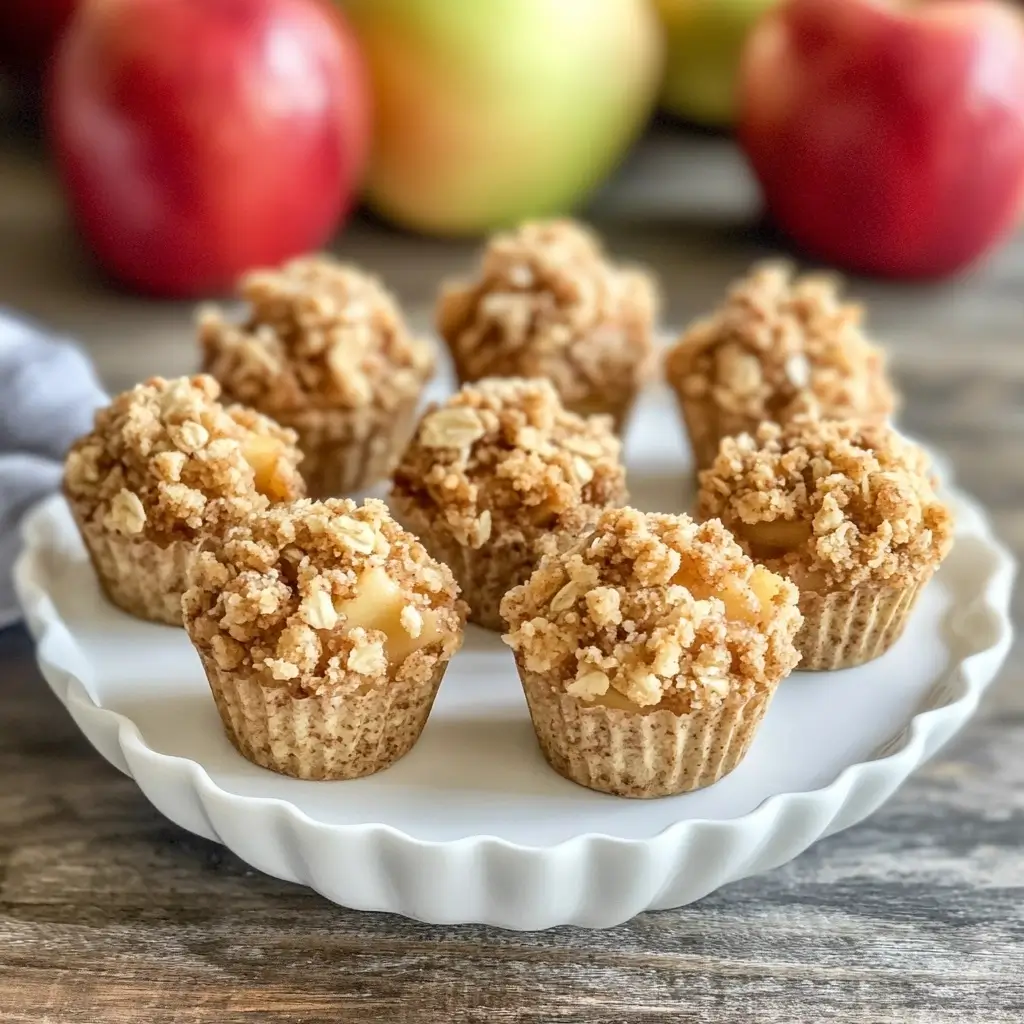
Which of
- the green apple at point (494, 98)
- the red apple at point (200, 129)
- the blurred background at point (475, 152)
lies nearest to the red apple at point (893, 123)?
the blurred background at point (475, 152)

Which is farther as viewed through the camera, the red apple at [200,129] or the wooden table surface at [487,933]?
the red apple at [200,129]

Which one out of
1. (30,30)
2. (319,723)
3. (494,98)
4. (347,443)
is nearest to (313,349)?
(347,443)

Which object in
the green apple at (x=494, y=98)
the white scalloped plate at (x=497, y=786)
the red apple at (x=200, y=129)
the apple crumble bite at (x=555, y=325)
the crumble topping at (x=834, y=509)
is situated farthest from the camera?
the green apple at (x=494, y=98)

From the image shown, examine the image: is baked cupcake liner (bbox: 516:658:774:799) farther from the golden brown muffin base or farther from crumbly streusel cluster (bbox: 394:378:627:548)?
the golden brown muffin base

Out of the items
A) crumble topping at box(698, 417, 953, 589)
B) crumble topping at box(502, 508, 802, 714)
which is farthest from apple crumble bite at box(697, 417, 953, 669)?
crumble topping at box(502, 508, 802, 714)

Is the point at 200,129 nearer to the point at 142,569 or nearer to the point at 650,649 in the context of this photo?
the point at 142,569

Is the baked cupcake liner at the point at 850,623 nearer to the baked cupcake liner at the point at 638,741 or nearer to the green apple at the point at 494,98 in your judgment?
the baked cupcake liner at the point at 638,741
